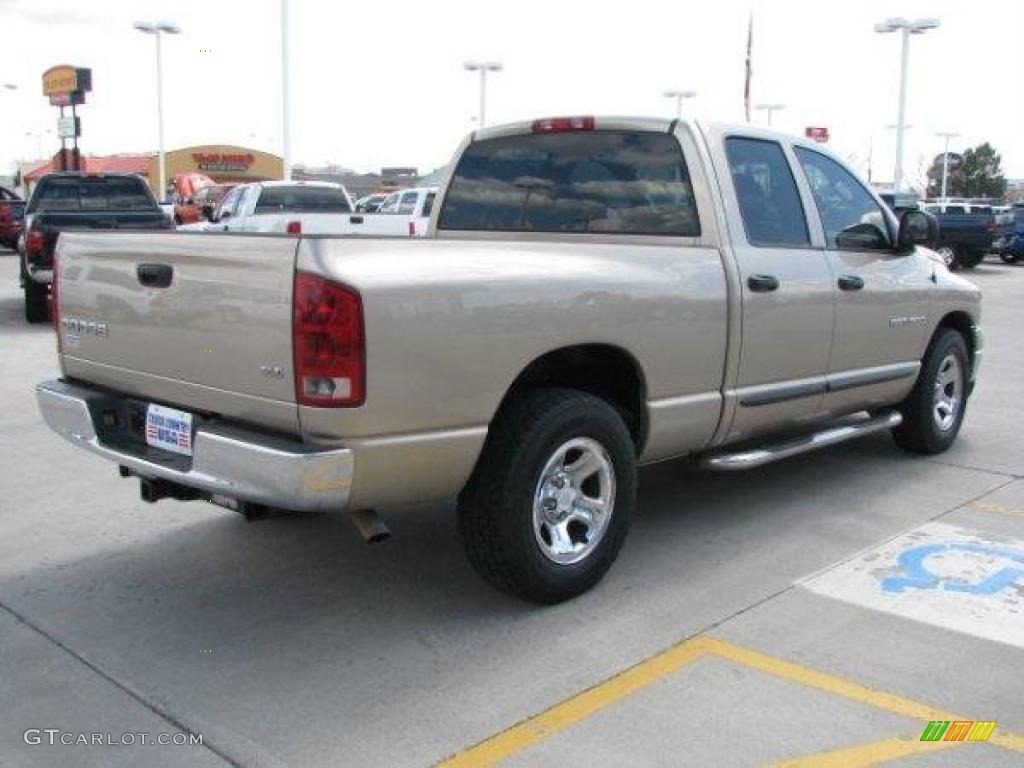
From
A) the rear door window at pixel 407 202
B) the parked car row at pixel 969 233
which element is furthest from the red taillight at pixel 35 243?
the parked car row at pixel 969 233

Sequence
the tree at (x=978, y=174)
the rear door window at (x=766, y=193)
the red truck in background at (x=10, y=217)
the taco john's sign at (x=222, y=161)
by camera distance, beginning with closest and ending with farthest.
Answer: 1. the rear door window at (x=766, y=193)
2. the red truck in background at (x=10, y=217)
3. the tree at (x=978, y=174)
4. the taco john's sign at (x=222, y=161)

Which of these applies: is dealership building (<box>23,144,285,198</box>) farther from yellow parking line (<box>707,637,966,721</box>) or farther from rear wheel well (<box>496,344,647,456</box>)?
yellow parking line (<box>707,637,966,721</box>)

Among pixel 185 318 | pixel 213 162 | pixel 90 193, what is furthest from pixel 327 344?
pixel 213 162

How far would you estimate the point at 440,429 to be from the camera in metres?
3.63

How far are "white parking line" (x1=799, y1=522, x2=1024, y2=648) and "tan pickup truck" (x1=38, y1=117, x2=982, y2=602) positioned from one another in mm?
667

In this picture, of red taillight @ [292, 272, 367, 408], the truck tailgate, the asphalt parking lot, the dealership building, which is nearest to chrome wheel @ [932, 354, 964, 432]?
the asphalt parking lot

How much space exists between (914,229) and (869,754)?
3.57 m

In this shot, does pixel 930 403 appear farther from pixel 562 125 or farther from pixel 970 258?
pixel 970 258

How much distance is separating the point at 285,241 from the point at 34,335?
9721 millimetres

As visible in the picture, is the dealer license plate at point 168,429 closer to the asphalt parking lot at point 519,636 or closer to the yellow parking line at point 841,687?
the asphalt parking lot at point 519,636

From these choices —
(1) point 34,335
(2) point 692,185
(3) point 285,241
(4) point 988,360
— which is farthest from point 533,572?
(1) point 34,335

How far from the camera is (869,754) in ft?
10.2

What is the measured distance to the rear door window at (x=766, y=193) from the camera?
4992 millimetres

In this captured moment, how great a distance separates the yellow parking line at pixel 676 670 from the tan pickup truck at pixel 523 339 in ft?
1.90
